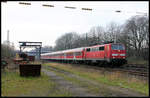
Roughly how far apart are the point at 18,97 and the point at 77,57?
30655mm

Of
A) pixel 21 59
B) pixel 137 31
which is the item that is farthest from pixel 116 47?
pixel 137 31

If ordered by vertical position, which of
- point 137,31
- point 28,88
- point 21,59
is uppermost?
point 137,31

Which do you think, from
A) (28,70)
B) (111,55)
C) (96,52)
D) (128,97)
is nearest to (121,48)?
(111,55)

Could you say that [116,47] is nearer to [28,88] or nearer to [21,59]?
[21,59]

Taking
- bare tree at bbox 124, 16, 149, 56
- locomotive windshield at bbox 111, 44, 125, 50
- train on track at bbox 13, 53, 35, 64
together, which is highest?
bare tree at bbox 124, 16, 149, 56

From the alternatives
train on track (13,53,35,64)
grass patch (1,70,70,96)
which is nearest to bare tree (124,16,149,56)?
train on track (13,53,35,64)

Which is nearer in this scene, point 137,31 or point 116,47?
point 116,47

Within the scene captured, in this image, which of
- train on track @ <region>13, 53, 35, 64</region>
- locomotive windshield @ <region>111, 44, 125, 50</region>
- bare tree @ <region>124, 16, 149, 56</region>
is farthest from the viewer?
bare tree @ <region>124, 16, 149, 56</region>

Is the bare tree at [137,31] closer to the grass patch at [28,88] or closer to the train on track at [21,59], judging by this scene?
the train on track at [21,59]

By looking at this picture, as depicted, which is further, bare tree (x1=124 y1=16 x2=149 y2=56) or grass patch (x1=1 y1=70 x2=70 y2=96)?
bare tree (x1=124 y1=16 x2=149 y2=56)

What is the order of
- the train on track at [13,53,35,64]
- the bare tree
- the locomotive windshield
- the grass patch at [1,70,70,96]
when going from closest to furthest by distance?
1. the grass patch at [1,70,70,96]
2. the locomotive windshield
3. the train on track at [13,53,35,64]
4. the bare tree

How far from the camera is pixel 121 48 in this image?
25.8 m

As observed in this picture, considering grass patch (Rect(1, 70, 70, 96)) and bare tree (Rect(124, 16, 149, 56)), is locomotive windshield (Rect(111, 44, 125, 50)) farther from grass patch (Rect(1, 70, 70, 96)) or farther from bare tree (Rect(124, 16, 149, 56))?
bare tree (Rect(124, 16, 149, 56))

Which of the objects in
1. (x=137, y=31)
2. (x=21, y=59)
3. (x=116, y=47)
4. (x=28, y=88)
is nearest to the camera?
(x=28, y=88)
